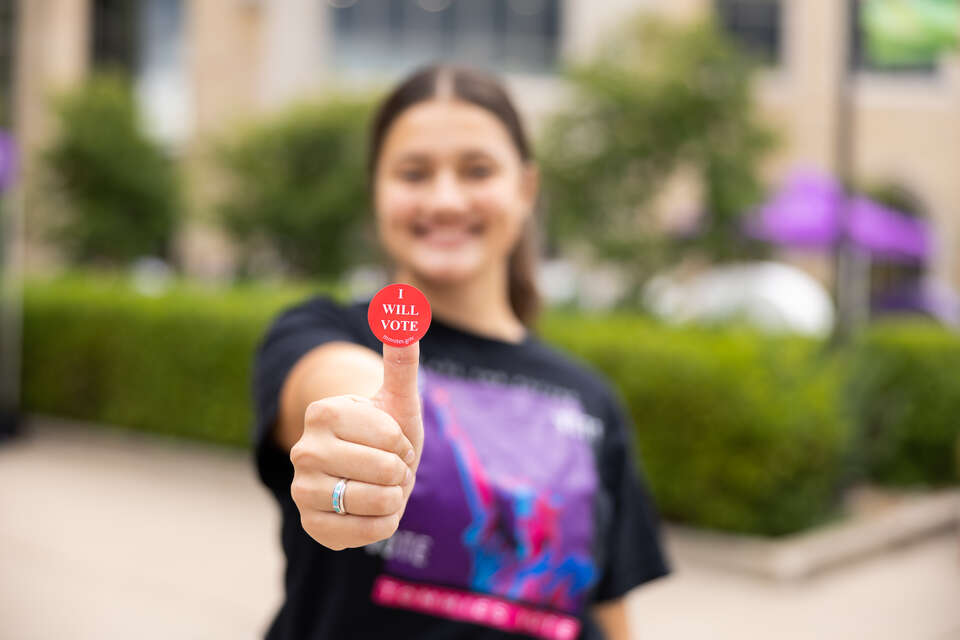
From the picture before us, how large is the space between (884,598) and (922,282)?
18.4 meters

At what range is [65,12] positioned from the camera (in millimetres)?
25375

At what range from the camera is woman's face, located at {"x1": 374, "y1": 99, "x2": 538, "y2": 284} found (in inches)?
48.2

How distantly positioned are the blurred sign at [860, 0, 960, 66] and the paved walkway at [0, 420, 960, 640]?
323 cm

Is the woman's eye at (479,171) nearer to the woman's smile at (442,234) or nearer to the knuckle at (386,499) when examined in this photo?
the woman's smile at (442,234)

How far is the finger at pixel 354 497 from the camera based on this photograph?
637mm

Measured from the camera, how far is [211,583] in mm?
5113

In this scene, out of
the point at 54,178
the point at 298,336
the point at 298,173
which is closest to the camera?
the point at 298,336

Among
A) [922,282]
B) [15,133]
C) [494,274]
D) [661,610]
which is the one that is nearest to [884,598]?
[661,610]

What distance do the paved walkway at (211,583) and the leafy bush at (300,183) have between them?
850cm

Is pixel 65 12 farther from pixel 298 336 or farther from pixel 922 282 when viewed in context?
pixel 298 336

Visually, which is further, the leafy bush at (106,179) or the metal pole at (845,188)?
the leafy bush at (106,179)

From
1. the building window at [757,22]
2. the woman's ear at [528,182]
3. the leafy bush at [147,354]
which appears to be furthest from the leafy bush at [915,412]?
the building window at [757,22]

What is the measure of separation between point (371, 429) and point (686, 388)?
17.4 ft

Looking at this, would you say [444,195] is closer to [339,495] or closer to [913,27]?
[339,495]
